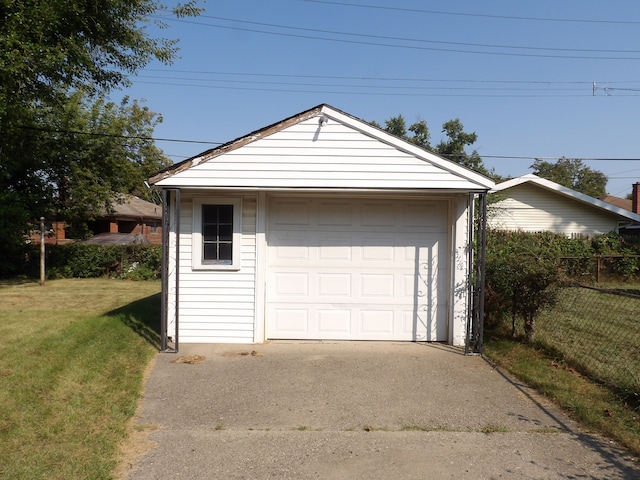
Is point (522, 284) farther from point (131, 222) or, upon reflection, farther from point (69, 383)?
point (131, 222)

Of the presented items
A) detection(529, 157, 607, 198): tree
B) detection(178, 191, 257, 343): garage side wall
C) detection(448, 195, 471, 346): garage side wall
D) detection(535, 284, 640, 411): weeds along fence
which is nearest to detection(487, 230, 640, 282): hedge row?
detection(535, 284, 640, 411): weeds along fence

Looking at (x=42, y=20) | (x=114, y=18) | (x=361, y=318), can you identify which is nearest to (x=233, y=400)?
(x=361, y=318)

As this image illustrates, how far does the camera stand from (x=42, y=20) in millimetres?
10570

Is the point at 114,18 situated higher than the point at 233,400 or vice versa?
the point at 114,18

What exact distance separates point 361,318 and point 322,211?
1934 mm

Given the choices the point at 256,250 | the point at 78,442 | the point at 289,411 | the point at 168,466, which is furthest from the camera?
the point at 256,250

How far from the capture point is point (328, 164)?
23.4ft

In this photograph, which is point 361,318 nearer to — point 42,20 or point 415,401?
point 415,401

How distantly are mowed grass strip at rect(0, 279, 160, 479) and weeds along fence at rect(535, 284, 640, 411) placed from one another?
538 centimetres

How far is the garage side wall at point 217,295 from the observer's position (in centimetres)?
760

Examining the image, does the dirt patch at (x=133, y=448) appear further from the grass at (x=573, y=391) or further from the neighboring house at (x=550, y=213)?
the neighboring house at (x=550, y=213)

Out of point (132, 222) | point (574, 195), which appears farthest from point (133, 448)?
point (132, 222)

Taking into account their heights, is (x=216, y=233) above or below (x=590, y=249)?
above

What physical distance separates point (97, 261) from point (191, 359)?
13.8 meters
